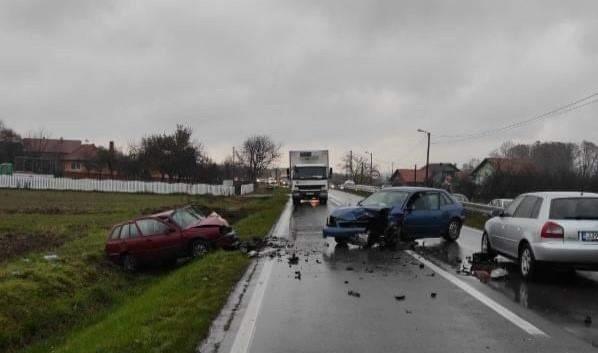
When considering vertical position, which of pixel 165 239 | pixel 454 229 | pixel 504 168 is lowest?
pixel 165 239

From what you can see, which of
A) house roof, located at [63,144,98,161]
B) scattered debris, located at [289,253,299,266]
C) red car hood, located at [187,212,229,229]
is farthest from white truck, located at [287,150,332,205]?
house roof, located at [63,144,98,161]

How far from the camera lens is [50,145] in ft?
376

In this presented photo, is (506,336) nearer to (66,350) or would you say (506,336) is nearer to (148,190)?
(66,350)

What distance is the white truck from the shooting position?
119 feet

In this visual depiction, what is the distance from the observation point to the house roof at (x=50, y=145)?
345ft

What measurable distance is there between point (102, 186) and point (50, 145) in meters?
59.8

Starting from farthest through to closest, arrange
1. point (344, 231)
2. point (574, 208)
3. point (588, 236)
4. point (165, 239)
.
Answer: point (165, 239) → point (344, 231) → point (574, 208) → point (588, 236)

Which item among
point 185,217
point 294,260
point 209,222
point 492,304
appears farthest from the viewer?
point 185,217

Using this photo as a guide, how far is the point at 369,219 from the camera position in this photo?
1419cm

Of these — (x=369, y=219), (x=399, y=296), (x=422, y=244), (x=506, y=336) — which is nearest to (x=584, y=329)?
(x=506, y=336)

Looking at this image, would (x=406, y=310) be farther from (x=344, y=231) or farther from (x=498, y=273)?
(x=344, y=231)

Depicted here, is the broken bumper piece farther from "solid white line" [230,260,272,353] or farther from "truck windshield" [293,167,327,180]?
"truck windshield" [293,167,327,180]

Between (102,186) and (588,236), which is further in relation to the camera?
(102,186)

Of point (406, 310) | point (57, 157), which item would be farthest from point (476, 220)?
point (57, 157)
